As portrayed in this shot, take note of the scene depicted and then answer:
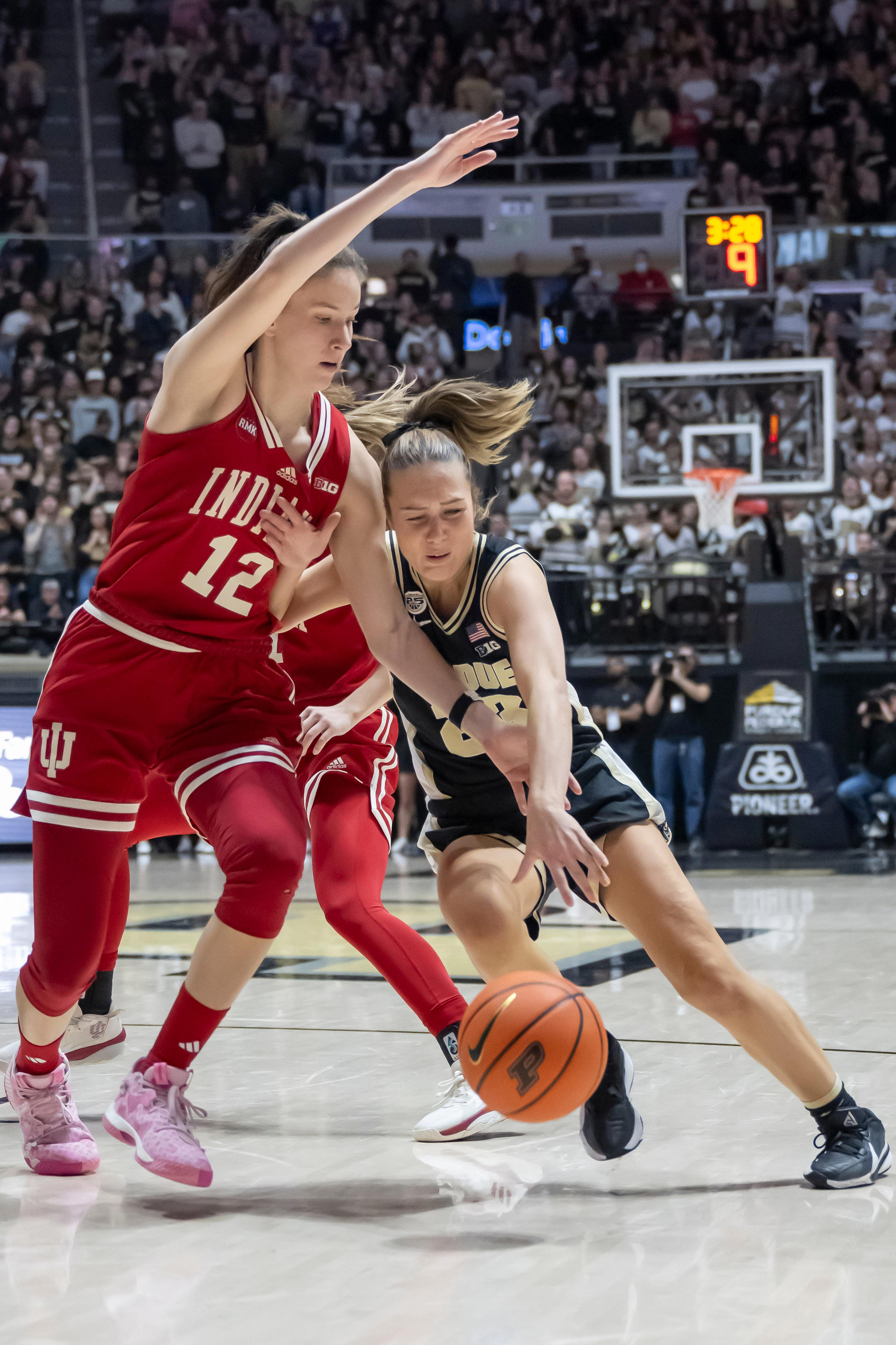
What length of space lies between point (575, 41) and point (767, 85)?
8.41 ft

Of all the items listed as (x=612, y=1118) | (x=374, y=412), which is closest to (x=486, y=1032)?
(x=612, y=1118)

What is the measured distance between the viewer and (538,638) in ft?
9.70

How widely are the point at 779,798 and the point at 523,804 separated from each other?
766 cm

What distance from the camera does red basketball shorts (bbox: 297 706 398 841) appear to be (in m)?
3.68

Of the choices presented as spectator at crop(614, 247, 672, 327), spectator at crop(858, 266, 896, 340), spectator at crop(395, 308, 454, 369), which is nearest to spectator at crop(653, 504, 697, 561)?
spectator at crop(614, 247, 672, 327)

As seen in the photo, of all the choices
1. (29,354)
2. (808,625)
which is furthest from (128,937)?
(29,354)

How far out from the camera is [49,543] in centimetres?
1259

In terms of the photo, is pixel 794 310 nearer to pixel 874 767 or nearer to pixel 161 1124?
pixel 874 767

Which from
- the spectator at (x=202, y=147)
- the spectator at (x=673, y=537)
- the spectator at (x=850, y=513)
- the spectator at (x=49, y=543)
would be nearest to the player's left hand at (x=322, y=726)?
the spectator at (x=673, y=537)

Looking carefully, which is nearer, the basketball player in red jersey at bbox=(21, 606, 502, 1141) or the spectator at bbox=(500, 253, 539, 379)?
the basketball player in red jersey at bbox=(21, 606, 502, 1141)

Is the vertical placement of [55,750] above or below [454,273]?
below

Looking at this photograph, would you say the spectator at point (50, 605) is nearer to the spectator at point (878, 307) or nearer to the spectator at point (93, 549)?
the spectator at point (93, 549)

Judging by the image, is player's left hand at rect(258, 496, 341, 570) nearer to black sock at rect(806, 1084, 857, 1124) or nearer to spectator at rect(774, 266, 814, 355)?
black sock at rect(806, 1084, 857, 1124)

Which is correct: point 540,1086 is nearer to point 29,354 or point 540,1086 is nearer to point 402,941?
point 402,941
